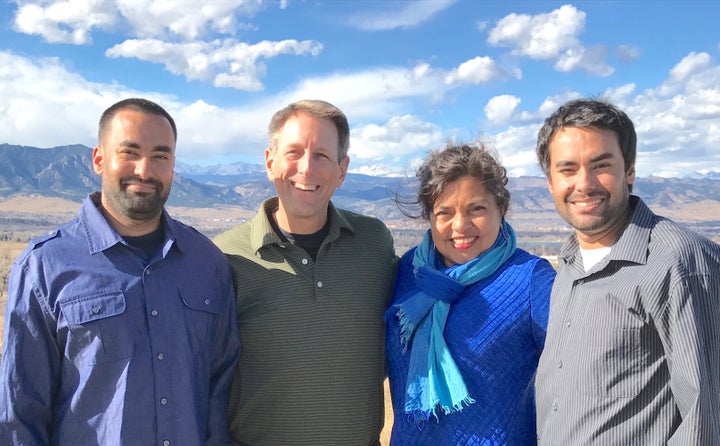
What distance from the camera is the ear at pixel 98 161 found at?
3511 mm

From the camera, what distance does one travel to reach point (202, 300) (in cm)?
359

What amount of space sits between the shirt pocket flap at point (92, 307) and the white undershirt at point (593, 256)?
8.62ft

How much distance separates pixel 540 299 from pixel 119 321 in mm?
2566

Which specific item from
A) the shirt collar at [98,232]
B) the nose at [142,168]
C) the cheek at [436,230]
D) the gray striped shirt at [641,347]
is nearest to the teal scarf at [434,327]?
the cheek at [436,230]

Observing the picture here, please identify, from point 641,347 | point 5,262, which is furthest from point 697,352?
point 5,262

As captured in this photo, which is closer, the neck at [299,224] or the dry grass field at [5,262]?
the neck at [299,224]

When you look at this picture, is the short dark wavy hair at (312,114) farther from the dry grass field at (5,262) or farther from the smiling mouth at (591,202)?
the dry grass field at (5,262)

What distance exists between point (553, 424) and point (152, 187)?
2.68 metres

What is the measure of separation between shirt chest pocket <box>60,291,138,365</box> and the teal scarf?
172 cm

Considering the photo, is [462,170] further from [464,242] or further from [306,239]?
[306,239]

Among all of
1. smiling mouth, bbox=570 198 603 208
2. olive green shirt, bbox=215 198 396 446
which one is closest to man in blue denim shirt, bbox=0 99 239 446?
olive green shirt, bbox=215 198 396 446

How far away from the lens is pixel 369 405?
3936mm

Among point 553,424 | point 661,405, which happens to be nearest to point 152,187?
point 553,424

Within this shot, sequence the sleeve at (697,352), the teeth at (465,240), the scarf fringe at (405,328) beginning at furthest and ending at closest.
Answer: the teeth at (465,240) < the scarf fringe at (405,328) < the sleeve at (697,352)
